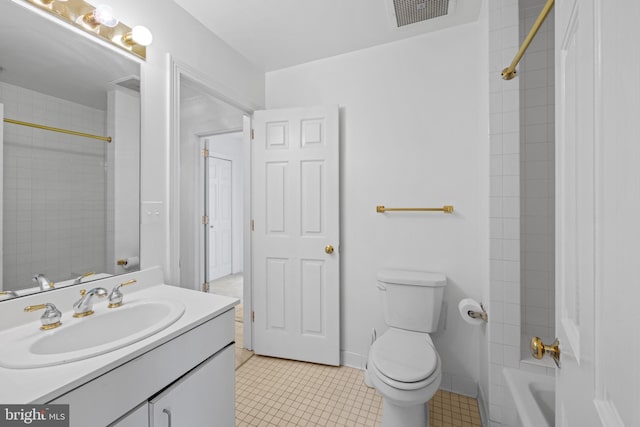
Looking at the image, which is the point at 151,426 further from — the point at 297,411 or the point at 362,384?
the point at 362,384

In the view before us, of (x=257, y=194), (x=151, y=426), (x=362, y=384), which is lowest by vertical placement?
(x=362, y=384)

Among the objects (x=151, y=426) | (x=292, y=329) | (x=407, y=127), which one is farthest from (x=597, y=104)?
(x=292, y=329)

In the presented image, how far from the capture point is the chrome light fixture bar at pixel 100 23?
1.12 meters

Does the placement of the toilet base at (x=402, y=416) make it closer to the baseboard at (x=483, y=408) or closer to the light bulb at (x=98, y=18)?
the baseboard at (x=483, y=408)

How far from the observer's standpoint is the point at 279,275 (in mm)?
2211

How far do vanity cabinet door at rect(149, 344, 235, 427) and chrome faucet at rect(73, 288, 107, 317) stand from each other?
472 millimetres

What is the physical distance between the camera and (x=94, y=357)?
0.77 meters

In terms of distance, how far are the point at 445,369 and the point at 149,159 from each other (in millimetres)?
2280

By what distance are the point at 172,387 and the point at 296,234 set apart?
1.34 meters

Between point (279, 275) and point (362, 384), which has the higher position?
point (279, 275)

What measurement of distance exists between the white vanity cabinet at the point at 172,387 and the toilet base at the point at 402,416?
0.76 m

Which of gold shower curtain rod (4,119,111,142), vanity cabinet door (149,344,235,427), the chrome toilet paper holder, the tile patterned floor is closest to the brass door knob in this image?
the chrome toilet paper holder

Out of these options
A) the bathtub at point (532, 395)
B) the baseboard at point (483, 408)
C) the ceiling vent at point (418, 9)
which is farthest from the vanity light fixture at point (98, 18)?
the baseboard at point (483, 408)

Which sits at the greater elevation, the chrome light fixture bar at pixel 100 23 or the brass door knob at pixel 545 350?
the chrome light fixture bar at pixel 100 23
